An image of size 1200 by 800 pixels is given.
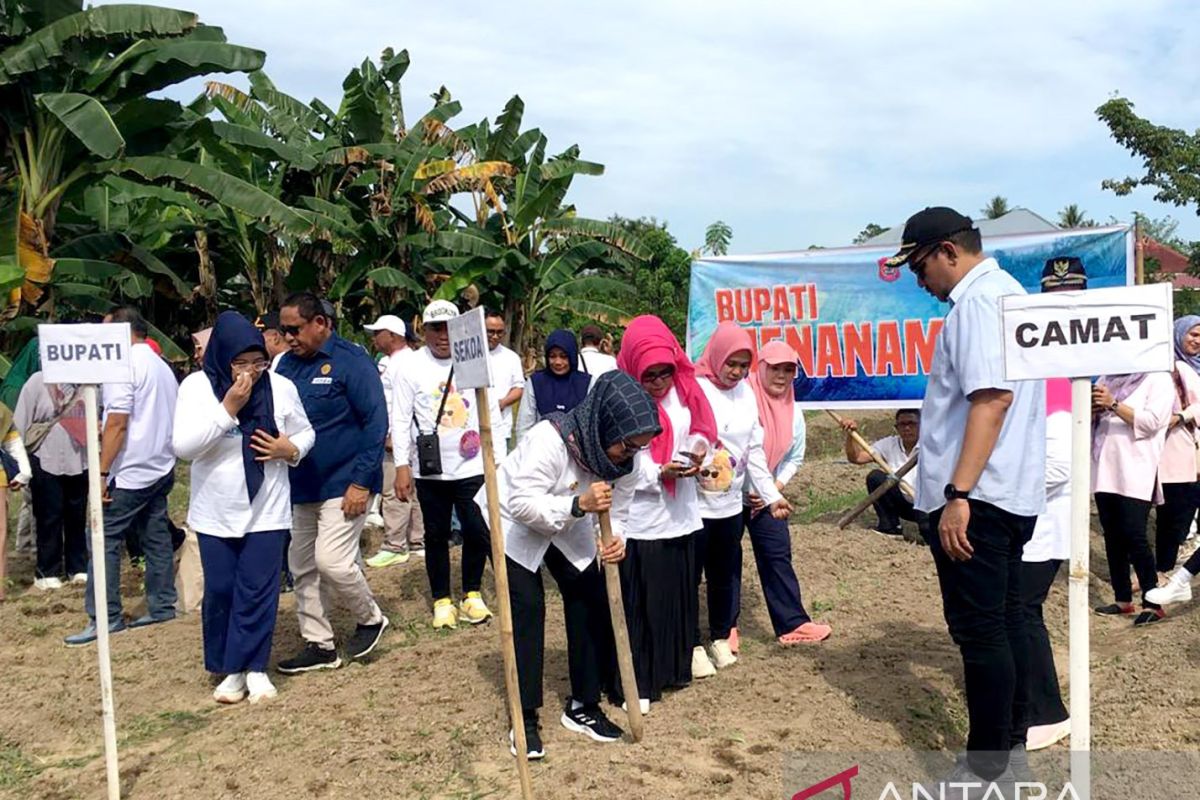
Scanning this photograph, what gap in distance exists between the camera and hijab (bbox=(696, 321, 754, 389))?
4922mm

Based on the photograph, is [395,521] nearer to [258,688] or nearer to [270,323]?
[270,323]

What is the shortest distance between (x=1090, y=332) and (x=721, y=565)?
2.79 metres

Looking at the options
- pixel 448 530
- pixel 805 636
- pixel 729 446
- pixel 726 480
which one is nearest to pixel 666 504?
pixel 726 480

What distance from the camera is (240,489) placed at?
15.5ft

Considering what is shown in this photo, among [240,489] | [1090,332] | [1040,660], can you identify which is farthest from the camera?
[240,489]

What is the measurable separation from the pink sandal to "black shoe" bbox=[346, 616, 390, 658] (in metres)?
2.17

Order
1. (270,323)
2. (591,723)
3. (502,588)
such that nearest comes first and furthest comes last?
(502,588), (591,723), (270,323)

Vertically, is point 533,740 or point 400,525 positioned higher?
point 400,525

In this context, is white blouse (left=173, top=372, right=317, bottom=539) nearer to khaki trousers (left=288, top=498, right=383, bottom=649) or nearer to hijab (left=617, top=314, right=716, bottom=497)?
khaki trousers (left=288, top=498, right=383, bottom=649)

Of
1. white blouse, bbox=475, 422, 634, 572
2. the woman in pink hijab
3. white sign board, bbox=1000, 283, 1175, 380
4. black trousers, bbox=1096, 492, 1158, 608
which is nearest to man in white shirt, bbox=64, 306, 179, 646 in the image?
white blouse, bbox=475, 422, 634, 572

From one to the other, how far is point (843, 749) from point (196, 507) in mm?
3018

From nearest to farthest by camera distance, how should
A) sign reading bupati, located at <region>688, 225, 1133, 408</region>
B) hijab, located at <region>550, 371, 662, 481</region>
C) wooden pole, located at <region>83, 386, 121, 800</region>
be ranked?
wooden pole, located at <region>83, 386, 121, 800</region>, hijab, located at <region>550, 371, 662, 481</region>, sign reading bupati, located at <region>688, 225, 1133, 408</region>

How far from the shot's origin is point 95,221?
13680 mm

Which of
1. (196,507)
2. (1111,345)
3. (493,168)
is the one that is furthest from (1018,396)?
(493,168)
